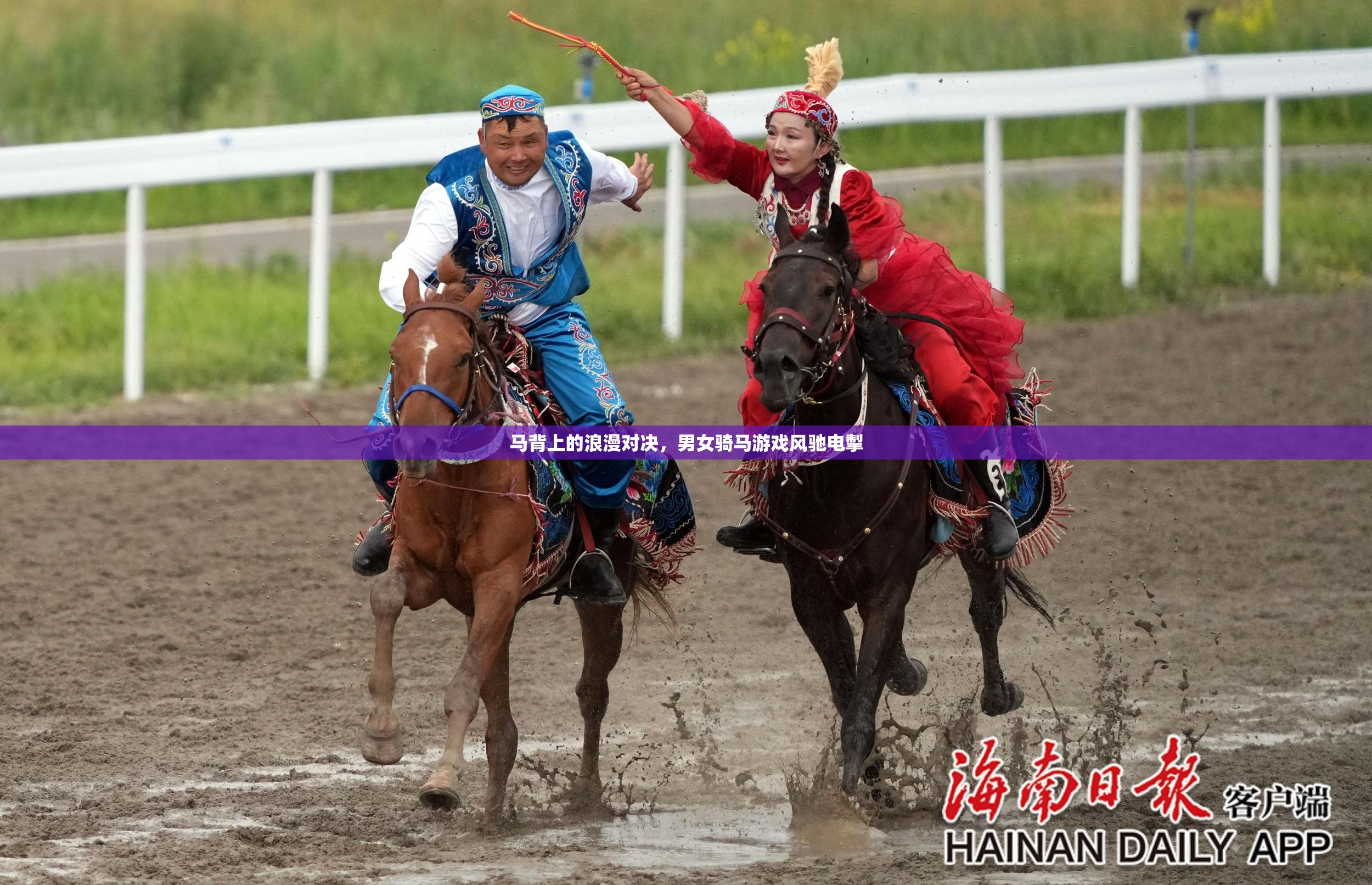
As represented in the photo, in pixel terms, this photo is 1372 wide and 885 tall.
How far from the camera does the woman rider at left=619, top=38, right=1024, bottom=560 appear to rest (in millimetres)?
6641

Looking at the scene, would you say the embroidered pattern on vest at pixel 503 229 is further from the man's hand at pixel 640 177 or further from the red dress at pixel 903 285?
the red dress at pixel 903 285

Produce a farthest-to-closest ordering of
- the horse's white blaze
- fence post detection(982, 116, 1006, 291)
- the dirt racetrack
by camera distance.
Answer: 1. fence post detection(982, 116, 1006, 291)
2. the dirt racetrack
3. the horse's white blaze

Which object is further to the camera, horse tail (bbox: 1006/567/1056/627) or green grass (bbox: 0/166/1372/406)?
green grass (bbox: 0/166/1372/406)

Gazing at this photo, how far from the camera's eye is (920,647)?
8828 millimetres

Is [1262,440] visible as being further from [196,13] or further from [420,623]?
[196,13]

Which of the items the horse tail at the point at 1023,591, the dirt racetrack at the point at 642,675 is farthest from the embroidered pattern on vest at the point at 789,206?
the dirt racetrack at the point at 642,675

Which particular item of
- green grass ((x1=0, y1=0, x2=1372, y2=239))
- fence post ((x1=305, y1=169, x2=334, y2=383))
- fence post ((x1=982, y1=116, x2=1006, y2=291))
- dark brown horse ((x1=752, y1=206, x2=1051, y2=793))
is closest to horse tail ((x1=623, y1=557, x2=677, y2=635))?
dark brown horse ((x1=752, y1=206, x2=1051, y2=793))

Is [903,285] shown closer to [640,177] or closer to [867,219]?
[867,219]

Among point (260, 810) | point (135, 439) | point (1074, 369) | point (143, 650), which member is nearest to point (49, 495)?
point (135, 439)

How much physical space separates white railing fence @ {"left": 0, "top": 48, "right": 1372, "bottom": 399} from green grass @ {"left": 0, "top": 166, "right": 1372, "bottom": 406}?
276 millimetres

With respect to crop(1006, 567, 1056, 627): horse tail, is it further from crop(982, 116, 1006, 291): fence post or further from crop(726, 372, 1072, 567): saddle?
crop(982, 116, 1006, 291): fence post

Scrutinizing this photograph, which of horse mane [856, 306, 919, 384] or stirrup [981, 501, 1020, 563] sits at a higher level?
horse mane [856, 306, 919, 384]

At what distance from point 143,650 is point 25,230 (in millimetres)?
10066

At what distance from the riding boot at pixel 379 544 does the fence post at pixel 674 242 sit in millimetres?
6994
